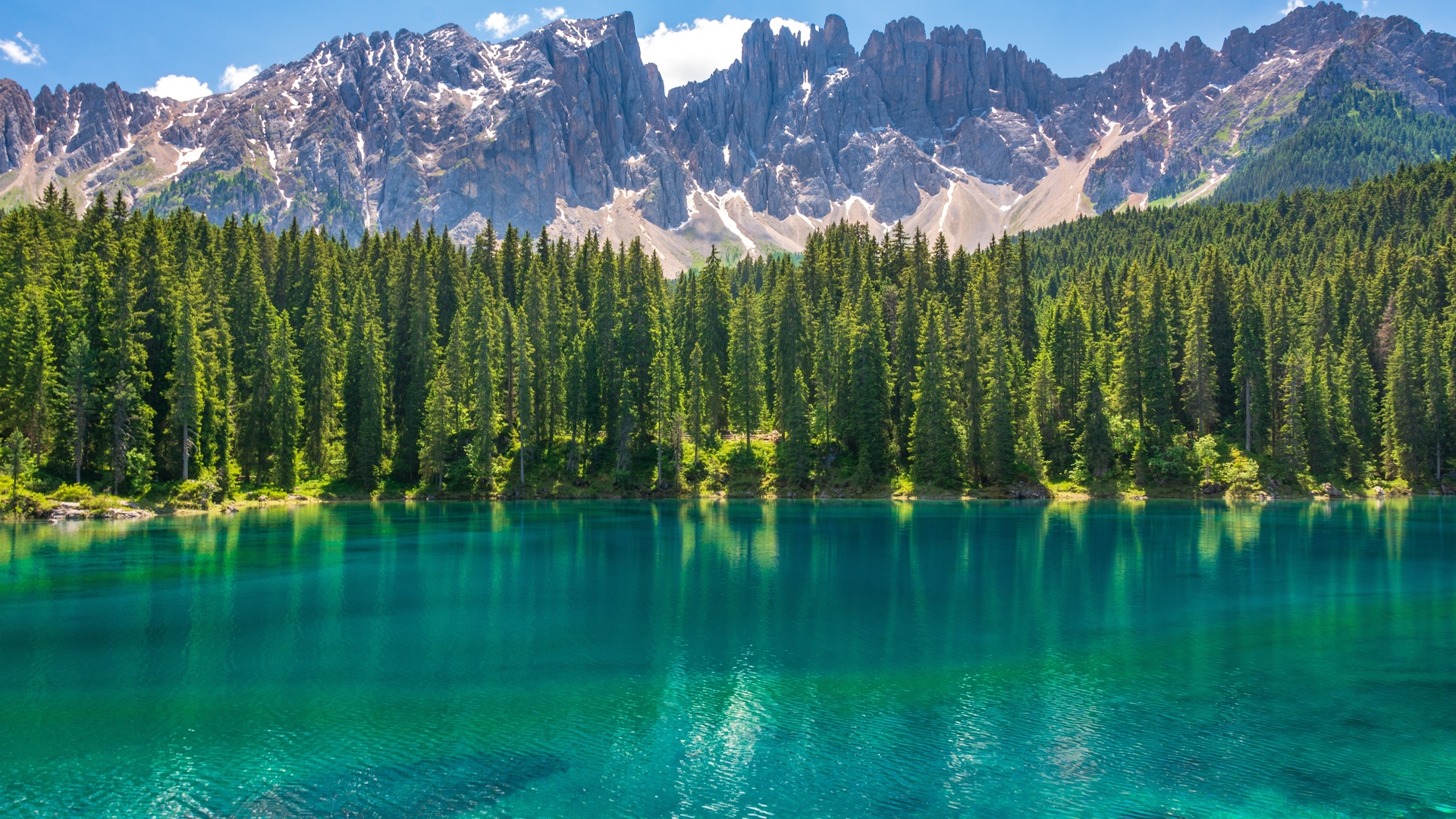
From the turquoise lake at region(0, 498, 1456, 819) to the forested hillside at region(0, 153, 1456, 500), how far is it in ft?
122

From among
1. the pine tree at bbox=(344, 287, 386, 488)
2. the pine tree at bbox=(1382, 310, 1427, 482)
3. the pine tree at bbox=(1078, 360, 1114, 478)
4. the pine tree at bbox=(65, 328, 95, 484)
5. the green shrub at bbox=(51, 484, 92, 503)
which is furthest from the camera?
the pine tree at bbox=(1382, 310, 1427, 482)

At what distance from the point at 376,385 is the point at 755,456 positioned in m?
37.3

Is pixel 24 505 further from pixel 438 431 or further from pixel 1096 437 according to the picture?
pixel 1096 437

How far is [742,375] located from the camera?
301 ft

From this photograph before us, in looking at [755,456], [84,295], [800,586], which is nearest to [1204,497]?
[755,456]

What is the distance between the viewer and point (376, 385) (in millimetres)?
83812

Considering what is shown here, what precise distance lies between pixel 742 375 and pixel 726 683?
6999 centimetres

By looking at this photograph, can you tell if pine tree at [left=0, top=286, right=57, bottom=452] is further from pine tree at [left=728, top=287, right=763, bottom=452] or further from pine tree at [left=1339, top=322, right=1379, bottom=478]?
pine tree at [left=1339, top=322, right=1379, bottom=478]

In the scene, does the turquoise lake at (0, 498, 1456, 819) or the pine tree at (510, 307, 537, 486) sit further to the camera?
the pine tree at (510, 307, 537, 486)

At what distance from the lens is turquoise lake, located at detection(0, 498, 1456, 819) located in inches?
633

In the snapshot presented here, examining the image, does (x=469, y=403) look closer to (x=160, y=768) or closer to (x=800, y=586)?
(x=800, y=586)

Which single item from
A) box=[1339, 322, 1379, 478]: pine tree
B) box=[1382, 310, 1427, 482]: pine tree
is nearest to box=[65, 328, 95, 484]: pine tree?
box=[1339, 322, 1379, 478]: pine tree

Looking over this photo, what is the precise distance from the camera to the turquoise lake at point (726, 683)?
1608 centimetres

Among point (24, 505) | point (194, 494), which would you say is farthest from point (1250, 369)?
point (24, 505)
